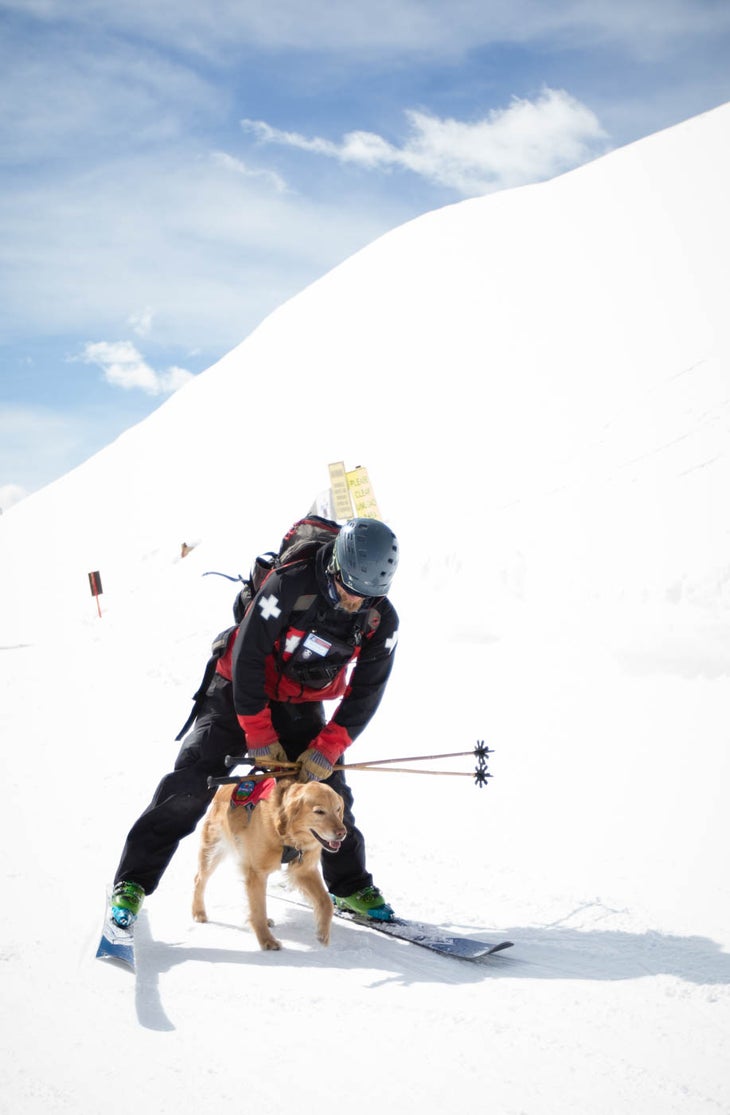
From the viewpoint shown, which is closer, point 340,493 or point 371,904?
point 371,904

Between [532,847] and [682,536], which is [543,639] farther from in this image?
[532,847]

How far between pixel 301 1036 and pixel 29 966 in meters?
1.52

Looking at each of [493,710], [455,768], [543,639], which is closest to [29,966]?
[455,768]

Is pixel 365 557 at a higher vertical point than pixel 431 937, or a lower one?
higher

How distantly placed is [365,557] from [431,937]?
7.23 ft

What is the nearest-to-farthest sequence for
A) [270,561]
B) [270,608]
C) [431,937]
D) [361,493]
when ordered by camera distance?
[270,608]
[431,937]
[270,561]
[361,493]

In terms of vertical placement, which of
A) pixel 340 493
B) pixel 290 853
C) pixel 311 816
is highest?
pixel 340 493

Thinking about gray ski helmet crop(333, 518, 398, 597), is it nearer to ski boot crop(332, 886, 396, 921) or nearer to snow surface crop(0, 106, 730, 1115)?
ski boot crop(332, 886, 396, 921)

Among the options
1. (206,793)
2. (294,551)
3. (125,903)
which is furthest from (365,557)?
(125,903)

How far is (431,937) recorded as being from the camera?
15.7 ft

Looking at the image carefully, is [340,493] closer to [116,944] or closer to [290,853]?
[290,853]

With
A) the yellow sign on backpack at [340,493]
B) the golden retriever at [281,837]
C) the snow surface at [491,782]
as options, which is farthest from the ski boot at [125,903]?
the yellow sign on backpack at [340,493]

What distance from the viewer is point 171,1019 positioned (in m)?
3.71

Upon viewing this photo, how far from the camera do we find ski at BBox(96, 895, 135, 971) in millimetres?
4219
